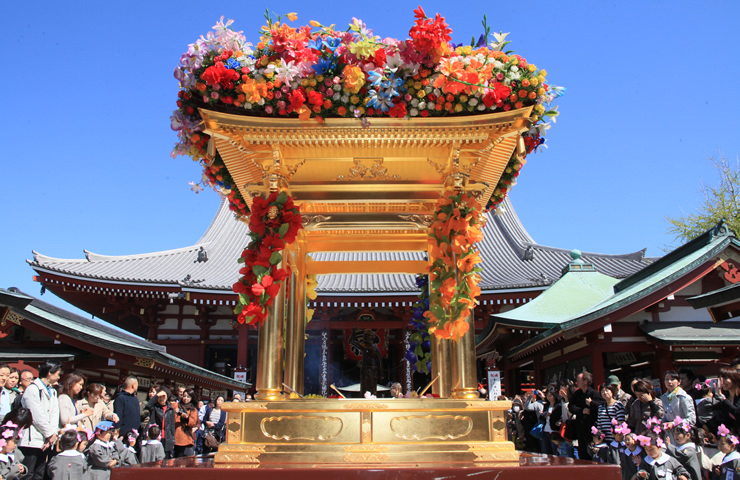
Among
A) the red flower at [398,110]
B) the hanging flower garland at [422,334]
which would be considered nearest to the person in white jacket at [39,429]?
the hanging flower garland at [422,334]

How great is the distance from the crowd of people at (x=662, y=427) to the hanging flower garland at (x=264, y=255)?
13.9 feet

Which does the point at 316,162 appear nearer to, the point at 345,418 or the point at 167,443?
the point at 345,418

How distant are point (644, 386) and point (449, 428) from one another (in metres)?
3.63

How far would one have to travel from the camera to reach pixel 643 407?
731cm

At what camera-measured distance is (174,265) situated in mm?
22969

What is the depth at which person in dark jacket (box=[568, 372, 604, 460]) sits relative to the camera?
323 inches

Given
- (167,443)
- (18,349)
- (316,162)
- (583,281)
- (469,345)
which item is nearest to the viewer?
(469,345)

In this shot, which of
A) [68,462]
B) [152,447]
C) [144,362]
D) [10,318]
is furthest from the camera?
[144,362]

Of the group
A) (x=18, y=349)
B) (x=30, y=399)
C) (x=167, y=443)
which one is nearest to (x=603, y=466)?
(x=30, y=399)

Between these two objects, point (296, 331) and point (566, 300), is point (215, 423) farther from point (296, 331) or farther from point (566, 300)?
point (566, 300)

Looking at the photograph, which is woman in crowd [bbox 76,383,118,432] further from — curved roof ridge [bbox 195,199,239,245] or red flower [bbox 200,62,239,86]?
curved roof ridge [bbox 195,199,239,245]

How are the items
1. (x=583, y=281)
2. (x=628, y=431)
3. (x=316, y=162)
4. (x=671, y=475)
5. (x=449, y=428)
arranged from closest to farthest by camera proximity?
(x=449, y=428) → (x=316, y=162) → (x=671, y=475) → (x=628, y=431) → (x=583, y=281)

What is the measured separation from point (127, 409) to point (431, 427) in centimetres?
538

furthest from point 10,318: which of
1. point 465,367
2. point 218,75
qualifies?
point 465,367
